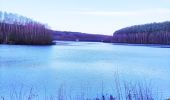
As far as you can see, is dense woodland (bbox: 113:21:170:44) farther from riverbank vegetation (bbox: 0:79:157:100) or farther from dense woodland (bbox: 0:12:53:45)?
riverbank vegetation (bbox: 0:79:157:100)

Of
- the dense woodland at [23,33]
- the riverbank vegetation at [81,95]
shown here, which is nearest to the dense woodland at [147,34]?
the dense woodland at [23,33]

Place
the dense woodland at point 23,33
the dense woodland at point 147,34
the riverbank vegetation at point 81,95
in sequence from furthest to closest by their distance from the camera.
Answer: the dense woodland at point 147,34 < the dense woodland at point 23,33 < the riverbank vegetation at point 81,95

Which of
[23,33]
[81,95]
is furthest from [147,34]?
[81,95]

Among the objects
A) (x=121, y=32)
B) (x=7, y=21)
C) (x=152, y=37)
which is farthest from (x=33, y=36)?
(x=121, y=32)

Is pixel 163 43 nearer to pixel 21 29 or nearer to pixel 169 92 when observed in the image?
pixel 21 29

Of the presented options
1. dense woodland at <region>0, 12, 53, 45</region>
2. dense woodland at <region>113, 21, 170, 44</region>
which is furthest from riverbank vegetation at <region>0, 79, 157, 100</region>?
dense woodland at <region>113, 21, 170, 44</region>

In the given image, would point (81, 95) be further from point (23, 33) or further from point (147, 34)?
point (147, 34)

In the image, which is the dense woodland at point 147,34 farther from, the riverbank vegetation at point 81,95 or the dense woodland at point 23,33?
the riverbank vegetation at point 81,95

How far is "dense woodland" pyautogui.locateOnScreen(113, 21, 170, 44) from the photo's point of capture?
113 m

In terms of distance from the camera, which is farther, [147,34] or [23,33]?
[147,34]

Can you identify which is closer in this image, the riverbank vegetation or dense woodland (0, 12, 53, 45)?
the riverbank vegetation

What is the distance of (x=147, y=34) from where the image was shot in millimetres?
117125

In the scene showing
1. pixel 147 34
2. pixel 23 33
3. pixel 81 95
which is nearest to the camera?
pixel 81 95

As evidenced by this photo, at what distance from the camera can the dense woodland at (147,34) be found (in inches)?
4461
